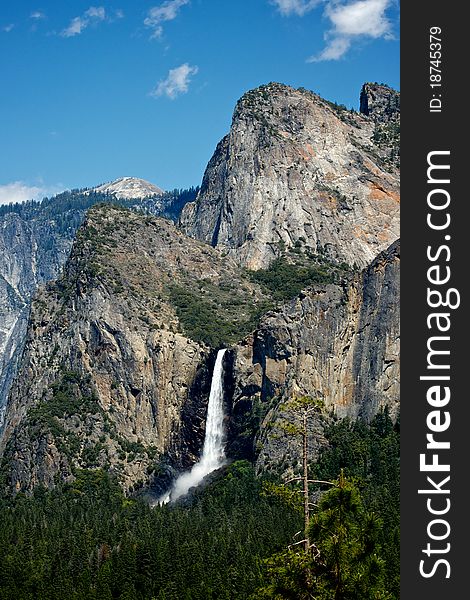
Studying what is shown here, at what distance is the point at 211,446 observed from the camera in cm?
18212

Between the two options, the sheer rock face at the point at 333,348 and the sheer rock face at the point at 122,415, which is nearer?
the sheer rock face at the point at 333,348

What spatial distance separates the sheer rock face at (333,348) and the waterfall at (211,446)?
6.24m

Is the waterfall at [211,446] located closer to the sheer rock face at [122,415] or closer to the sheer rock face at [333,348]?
the sheer rock face at [122,415]

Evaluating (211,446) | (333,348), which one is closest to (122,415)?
(211,446)

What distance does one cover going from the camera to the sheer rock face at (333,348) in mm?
167875

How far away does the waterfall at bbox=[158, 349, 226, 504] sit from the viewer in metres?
176

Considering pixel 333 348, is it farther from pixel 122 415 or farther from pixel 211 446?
pixel 122 415

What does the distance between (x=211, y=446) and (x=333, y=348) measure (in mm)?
29254

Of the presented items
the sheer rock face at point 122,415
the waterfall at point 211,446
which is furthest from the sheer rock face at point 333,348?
the sheer rock face at point 122,415

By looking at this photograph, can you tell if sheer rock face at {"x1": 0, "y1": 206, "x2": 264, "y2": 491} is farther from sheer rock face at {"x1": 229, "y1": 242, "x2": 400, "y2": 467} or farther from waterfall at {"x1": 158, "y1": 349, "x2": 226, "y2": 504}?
sheer rock face at {"x1": 229, "y1": 242, "x2": 400, "y2": 467}

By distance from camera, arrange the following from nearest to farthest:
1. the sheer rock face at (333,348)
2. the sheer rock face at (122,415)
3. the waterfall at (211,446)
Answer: the sheer rock face at (333,348), the waterfall at (211,446), the sheer rock face at (122,415)

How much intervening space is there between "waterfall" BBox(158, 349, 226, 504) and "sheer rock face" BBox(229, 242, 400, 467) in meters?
6.24

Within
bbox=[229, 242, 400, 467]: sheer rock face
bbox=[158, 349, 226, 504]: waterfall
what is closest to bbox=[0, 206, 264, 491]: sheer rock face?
bbox=[158, 349, 226, 504]: waterfall

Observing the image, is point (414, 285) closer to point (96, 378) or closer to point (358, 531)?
point (358, 531)
